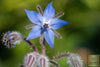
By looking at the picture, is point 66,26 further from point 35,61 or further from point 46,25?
point 35,61

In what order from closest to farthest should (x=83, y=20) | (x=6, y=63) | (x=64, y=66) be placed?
(x=64, y=66) → (x=6, y=63) → (x=83, y=20)

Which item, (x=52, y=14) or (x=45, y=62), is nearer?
(x=45, y=62)

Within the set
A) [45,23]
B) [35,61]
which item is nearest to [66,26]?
[45,23]

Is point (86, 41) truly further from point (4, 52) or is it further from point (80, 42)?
point (4, 52)

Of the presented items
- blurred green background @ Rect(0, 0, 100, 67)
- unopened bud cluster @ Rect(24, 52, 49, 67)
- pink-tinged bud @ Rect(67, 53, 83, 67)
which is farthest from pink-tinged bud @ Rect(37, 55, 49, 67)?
blurred green background @ Rect(0, 0, 100, 67)

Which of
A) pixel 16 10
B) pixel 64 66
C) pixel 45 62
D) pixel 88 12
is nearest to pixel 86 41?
pixel 88 12

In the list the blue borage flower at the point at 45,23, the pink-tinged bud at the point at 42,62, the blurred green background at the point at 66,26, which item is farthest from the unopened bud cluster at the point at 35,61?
the blurred green background at the point at 66,26

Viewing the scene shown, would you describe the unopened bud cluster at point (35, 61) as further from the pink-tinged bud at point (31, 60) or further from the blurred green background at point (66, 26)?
the blurred green background at point (66, 26)

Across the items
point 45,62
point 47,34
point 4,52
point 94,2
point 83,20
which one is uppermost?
point 94,2

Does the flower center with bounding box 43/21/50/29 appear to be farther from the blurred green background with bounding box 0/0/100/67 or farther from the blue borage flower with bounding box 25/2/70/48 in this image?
the blurred green background with bounding box 0/0/100/67
